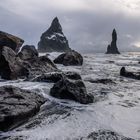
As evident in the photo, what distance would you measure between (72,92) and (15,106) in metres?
2.93

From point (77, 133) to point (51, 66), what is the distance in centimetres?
1230

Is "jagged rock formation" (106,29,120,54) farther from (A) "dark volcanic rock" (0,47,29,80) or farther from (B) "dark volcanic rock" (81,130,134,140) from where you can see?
(B) "dark volcanic rock" (81,130,134,140)

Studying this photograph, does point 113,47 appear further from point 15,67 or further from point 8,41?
point 15,67

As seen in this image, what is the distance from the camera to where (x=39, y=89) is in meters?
12.1

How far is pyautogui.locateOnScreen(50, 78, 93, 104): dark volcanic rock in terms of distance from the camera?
10337mm

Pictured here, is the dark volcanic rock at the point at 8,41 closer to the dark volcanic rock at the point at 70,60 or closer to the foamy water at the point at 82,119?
the dark volcanic rock at the point at 70,60

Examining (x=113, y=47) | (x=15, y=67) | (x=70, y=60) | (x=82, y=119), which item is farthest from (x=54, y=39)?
(x=82, y=119)

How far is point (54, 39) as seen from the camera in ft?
392

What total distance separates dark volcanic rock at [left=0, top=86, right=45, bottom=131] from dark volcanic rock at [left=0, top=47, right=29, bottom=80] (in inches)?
239

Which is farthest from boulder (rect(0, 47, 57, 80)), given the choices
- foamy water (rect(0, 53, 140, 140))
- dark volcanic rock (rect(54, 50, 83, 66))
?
dark volcanic rock (rect(54, 50, 83, 66))

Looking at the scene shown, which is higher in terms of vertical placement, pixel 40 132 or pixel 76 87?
pixel 76 87

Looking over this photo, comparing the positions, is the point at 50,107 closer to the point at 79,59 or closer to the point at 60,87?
the point at 60,87

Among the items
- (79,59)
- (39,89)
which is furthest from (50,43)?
(39,89)

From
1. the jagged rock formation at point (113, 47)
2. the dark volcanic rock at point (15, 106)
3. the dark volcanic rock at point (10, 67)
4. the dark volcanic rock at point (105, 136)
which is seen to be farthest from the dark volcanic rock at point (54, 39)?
the dark volcanic rock at point (105, 136)
